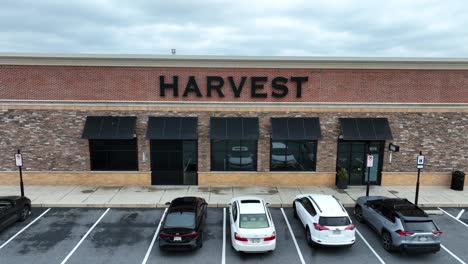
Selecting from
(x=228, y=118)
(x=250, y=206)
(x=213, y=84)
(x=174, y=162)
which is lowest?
(x=250, y=206)

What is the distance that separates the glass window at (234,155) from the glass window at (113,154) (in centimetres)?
Result: 502

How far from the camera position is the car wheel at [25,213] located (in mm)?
15070

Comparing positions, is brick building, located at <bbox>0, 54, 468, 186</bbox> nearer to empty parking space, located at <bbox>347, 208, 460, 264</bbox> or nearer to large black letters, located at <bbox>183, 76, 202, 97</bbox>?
large black letters, located at <bbox>183, 76, 202, 97</bbox>

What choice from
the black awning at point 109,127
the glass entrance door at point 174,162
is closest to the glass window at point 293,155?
the glass entrance door at point 174,162

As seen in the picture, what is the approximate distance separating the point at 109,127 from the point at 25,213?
6.26 meters

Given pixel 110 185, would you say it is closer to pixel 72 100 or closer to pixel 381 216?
pixel 72 100

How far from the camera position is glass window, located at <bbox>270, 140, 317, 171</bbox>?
20.2 meters

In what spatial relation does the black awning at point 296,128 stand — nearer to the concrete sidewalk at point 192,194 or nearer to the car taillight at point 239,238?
the concrete sidewalk at point 192,194

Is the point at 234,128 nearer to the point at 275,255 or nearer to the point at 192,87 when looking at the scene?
the point at 192,87

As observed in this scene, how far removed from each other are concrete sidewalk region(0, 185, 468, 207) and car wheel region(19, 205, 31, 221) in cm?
128

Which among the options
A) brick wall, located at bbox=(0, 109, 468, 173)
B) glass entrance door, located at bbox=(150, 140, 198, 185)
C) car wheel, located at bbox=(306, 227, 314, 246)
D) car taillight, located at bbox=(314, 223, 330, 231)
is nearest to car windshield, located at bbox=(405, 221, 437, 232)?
car taillight, located at bbox=(314, 223, 330, 231)

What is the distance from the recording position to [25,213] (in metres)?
15.4

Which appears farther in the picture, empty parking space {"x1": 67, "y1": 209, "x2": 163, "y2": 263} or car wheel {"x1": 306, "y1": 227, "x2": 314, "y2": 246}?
car wheel {"x1": 306, "y1": 227, "x2": 314, "y2": 246}

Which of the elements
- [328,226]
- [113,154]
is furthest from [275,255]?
[113,154]
